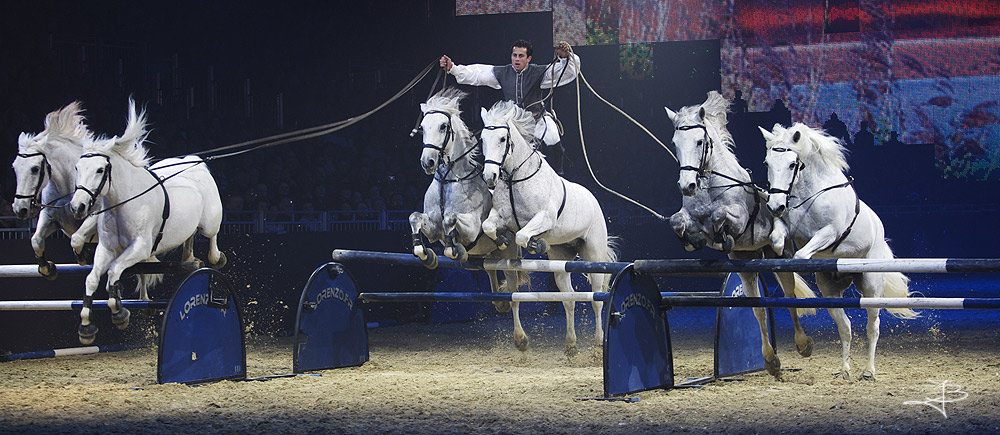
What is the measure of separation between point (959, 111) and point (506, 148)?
→ 6669 mm

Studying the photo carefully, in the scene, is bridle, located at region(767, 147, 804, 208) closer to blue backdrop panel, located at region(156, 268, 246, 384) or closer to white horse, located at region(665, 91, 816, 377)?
white horse, located at region(665, 91, 816, 377)

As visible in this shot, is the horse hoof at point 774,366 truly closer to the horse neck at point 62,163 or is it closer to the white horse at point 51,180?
the white horse at point 51,180

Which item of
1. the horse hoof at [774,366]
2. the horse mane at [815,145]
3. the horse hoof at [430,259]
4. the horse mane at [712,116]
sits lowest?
the horse hoof at [774,366]

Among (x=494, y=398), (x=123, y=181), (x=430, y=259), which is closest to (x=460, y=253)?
(x=430, y=259)

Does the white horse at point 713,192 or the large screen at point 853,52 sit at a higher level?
the large screen at point 853,52

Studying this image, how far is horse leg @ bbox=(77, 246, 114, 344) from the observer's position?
5262 mm

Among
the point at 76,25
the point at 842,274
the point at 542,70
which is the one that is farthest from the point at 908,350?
the point at 76,25

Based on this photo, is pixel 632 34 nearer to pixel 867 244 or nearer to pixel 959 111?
pixel 959 111

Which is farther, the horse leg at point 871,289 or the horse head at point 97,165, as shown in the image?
the horse leg at point 871,289

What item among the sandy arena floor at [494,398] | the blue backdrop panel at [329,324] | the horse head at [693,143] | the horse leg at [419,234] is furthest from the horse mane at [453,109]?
the sandy arena floor at [494,398]
